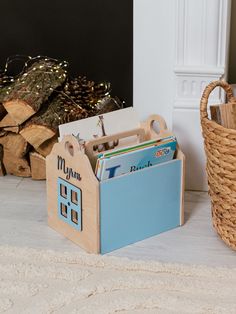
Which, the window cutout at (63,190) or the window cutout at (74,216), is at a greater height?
the window cutout at (63,190)

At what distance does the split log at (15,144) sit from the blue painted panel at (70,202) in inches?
18.3

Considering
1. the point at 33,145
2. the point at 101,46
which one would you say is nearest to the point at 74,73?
the point at 101,46

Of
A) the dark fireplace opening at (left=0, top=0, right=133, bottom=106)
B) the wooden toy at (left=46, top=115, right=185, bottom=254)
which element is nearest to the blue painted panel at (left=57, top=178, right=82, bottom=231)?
the wooden toy at (left=46, top=115, right=185, bottom=254)

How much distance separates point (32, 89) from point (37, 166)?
0.29 m

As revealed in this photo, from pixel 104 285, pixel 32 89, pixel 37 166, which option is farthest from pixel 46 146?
pixel 104 285

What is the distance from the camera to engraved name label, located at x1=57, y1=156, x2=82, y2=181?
226cm

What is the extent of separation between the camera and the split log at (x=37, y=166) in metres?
2.79

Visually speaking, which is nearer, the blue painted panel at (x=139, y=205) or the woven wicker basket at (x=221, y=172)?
the woven wicker basket at (x=221, y=172)

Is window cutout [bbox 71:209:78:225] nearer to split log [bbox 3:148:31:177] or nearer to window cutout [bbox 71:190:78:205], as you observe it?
window cutout [bbox 71:190:78:205]

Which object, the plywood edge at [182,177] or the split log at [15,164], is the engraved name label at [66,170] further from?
the split log at [15,164]

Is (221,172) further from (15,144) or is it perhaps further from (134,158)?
(15,144)

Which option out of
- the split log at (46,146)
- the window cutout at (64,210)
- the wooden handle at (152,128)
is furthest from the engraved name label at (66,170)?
the split log at (46,146)

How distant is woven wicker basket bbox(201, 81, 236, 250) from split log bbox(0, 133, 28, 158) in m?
0.80

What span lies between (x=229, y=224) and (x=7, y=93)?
0.96 meters
